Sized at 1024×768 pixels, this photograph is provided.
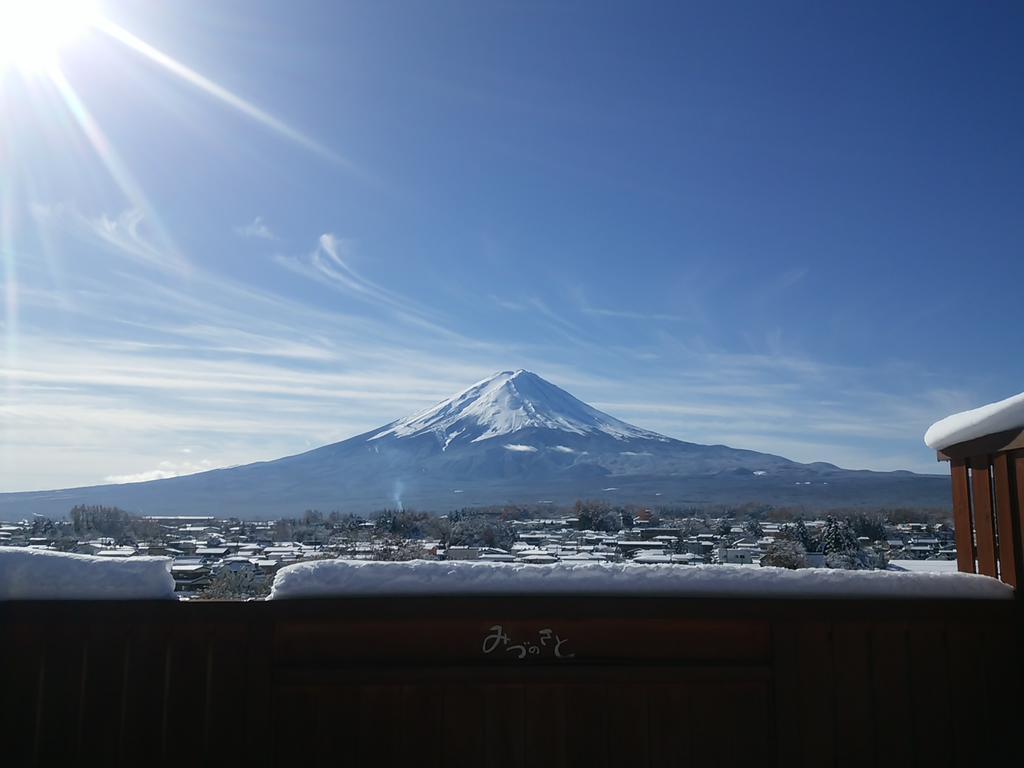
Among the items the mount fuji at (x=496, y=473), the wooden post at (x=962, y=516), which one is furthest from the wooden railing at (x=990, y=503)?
the mount fuji at (x=496, y=473)

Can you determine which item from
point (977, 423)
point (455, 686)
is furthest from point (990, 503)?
point (455, 686)

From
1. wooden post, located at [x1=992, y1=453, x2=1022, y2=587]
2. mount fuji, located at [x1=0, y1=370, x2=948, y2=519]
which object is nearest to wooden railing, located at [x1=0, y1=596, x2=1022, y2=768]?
wooden post, located at [x1=992, y1=453, x2=1022, y2=587]

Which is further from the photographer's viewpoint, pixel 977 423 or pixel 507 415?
pixel 507 415

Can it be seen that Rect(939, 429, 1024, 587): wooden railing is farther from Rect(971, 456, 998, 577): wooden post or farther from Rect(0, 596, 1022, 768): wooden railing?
Rect(0, 596, 1022, 768): wooden railing

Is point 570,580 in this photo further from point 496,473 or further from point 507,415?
point 507,415

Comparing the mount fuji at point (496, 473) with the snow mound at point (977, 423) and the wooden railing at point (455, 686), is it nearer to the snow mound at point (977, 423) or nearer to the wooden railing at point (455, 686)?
the snow mound at point (977, 423)

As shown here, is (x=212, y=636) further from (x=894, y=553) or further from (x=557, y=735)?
(x=894, y=553)
